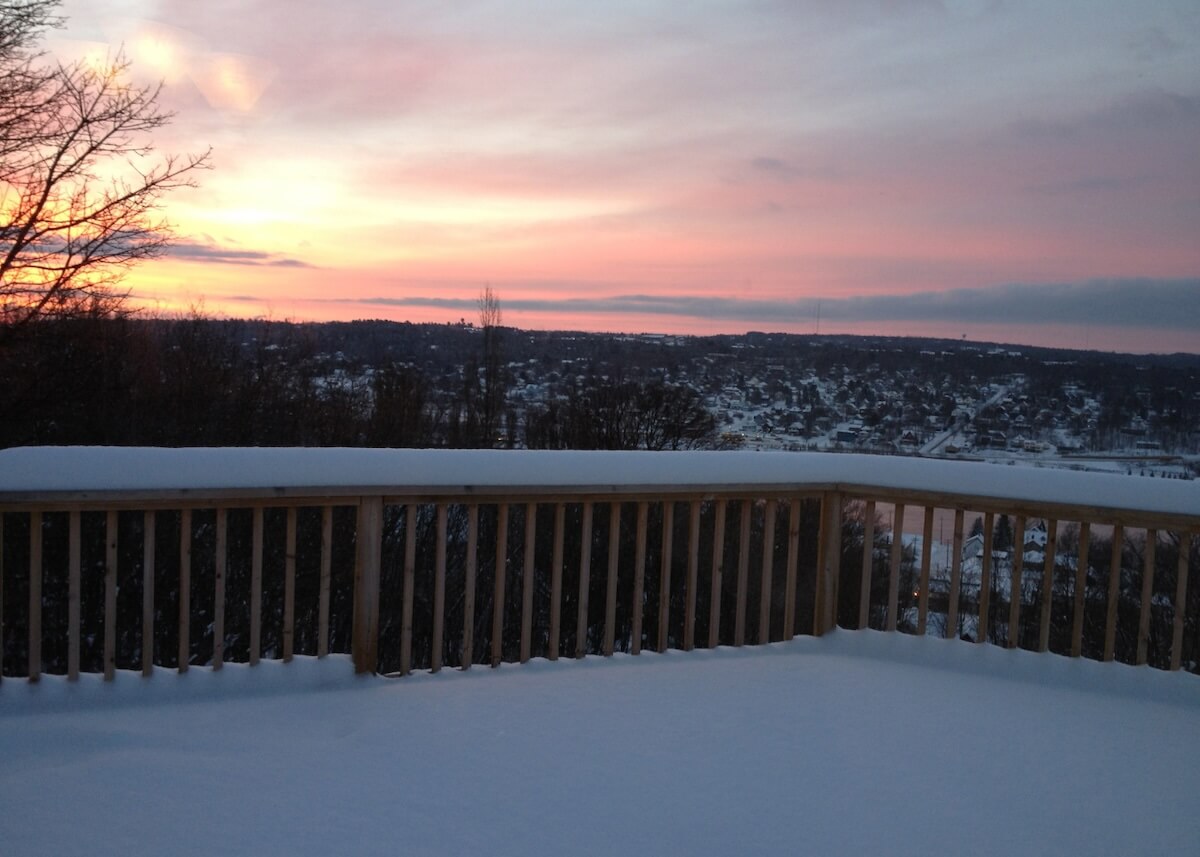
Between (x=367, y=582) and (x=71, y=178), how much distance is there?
401 inches

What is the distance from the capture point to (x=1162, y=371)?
320 inches

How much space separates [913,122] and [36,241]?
10.6 meters

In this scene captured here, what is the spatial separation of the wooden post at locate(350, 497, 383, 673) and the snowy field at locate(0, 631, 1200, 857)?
11 cm

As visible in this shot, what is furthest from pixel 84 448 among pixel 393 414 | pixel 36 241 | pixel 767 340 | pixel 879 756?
pixel 393 414

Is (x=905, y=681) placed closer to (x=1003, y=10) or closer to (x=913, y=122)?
(x=1003, y=10)

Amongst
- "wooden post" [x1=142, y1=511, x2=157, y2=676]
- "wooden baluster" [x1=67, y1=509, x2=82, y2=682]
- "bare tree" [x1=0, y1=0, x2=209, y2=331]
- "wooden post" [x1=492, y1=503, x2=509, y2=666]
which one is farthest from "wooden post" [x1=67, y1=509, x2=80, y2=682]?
"bare tree" [x1=0, y1=0, x2=209, y2=331]

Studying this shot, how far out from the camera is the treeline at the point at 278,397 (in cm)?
1466

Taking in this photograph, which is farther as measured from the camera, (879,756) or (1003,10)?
(1003,10)

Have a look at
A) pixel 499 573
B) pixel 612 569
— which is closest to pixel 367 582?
pixel 499 573

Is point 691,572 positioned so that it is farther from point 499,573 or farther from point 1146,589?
point 1146,589

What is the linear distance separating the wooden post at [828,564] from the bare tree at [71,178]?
9.89 meters

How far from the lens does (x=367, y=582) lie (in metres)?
3.41

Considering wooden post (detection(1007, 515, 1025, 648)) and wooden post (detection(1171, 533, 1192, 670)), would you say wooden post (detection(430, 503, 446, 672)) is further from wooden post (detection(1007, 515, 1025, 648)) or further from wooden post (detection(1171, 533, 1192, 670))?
wooden post (detection(1171, 533, 1192, 670))

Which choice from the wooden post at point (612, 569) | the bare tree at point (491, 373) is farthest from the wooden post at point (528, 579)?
the bare tree at point (491, 373)
